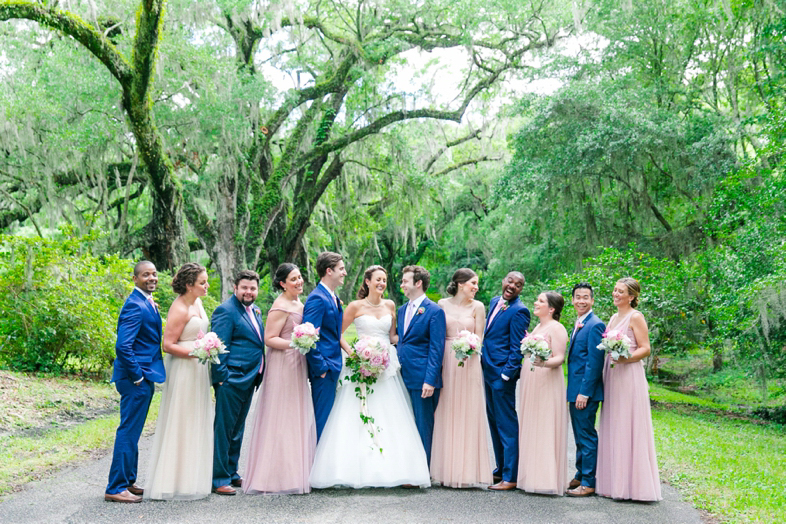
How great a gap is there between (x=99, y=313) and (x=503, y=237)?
13087 mm

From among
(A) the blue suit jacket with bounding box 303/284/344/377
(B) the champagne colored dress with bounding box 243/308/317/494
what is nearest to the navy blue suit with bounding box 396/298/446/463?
(A) the blue suit jacket with bounding box 303/284/344/377

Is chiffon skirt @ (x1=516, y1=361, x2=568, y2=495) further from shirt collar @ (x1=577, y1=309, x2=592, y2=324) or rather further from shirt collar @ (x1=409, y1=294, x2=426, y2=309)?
shirt collar @ (x1=409, y1=294, x2=426, y2=309)

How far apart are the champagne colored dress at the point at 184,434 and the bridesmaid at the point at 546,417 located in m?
2.54

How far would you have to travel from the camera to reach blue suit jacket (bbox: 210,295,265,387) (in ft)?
18.5

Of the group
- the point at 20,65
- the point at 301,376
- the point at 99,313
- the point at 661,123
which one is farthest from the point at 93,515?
the point at 20,65

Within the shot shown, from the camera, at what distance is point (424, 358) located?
19.7 ft

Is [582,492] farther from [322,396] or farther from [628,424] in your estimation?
[322,396]

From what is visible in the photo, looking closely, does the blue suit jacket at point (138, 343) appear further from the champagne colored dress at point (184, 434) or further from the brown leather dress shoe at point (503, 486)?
the brown leather dress shoe at point (503, 486)

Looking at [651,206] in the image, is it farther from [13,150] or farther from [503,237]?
[13,150]

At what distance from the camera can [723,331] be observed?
10.6 m

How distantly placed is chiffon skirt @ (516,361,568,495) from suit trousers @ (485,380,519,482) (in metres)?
0.10

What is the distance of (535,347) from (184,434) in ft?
9.26

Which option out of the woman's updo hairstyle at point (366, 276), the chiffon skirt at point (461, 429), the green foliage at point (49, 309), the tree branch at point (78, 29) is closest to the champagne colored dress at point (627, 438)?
the chiffon skirt at point (461, 429)

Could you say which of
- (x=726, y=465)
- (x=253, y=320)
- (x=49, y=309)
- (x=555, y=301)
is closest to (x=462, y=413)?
(x=555, y=301)
